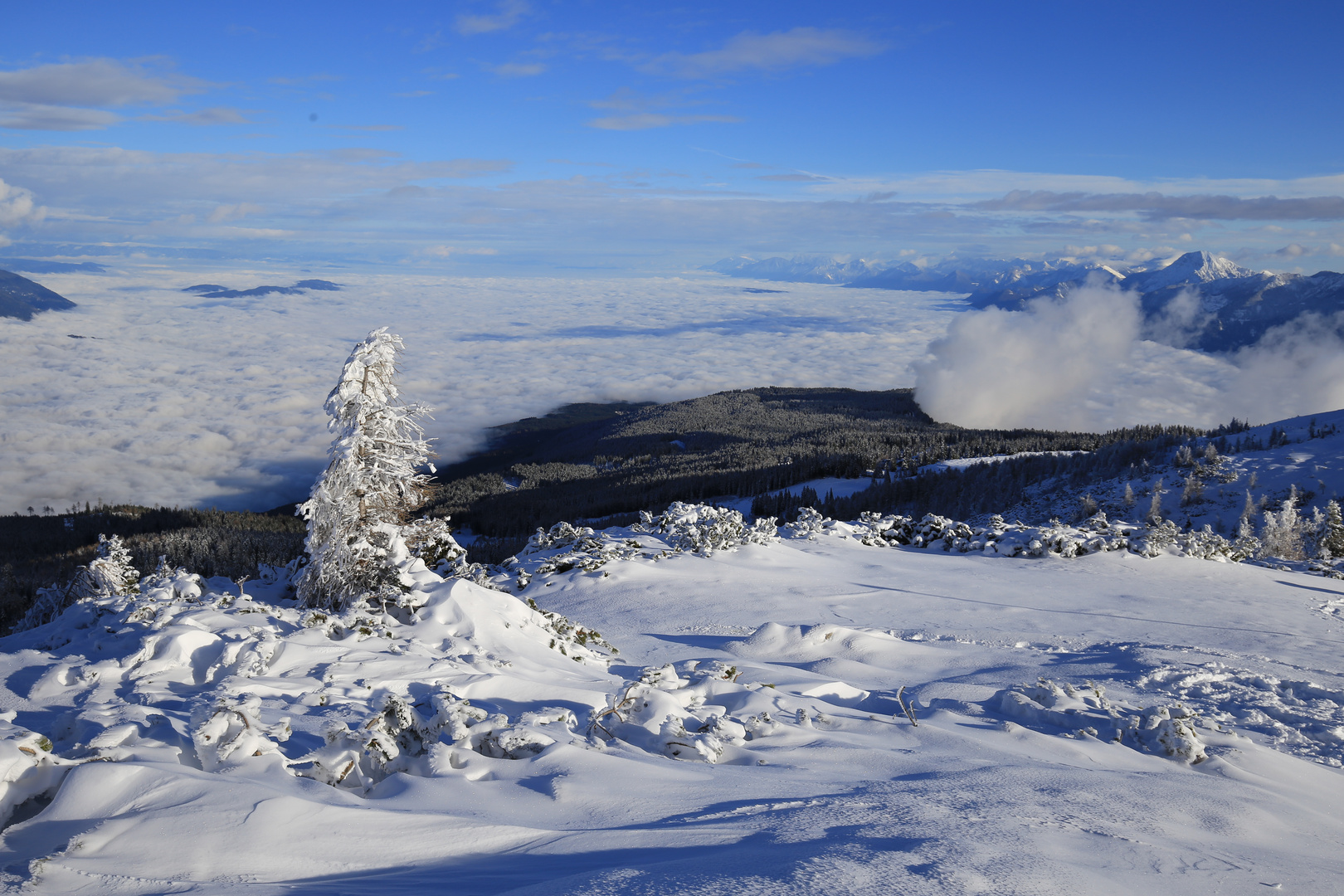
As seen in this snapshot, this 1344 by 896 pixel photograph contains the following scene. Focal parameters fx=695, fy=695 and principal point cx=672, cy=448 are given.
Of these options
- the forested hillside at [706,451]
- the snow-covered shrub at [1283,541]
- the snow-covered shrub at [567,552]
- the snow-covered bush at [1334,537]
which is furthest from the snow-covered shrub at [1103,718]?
the forested hillside at [706,451]

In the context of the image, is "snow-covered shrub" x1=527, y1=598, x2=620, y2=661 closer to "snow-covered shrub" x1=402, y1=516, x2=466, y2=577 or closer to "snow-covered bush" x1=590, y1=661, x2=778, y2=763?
"snow-covered bush" x1=590, y1=661, x2=778, y2=763

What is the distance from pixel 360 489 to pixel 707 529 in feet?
30.8

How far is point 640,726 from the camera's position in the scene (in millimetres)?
6156

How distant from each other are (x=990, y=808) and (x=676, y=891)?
2430 mm

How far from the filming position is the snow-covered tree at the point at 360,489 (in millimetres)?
9938

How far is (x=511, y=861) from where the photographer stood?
140 inches

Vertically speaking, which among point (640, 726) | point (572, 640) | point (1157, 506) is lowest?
point (1157, 506)

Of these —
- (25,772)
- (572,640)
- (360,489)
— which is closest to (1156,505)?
(572,640)

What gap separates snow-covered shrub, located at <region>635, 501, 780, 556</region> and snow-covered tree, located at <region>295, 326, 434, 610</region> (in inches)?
328

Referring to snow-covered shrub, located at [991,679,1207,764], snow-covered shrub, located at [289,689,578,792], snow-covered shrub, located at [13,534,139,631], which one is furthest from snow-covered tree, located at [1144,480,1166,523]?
snow-covered shrub, located at [13,534,139,631]

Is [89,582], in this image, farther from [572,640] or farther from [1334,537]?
[1334,537]

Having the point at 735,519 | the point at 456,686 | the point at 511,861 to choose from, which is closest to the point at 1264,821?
the point at 511,861

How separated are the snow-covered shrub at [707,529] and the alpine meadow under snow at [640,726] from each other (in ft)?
5.83

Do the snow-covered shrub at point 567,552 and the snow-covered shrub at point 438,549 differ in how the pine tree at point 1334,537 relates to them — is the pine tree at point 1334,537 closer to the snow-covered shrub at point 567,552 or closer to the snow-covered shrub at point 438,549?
the snow-covered shrub at point 567,552
